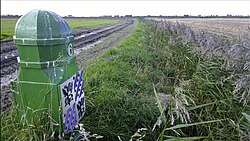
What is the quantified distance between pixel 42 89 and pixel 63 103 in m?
0.22

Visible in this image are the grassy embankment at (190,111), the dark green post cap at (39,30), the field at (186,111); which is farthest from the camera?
the grassy embankment at (190,111)

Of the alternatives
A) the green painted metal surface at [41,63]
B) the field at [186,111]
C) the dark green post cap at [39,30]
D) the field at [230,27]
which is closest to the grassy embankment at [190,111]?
the field at [186,111]

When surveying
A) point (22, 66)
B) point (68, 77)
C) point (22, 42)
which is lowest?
point (68, 77)

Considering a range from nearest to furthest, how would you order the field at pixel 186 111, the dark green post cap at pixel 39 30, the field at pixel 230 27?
1. the field at pixel 186 111
2. the dark green post cap at pixel 39 30
3. the field at pixel 230 27

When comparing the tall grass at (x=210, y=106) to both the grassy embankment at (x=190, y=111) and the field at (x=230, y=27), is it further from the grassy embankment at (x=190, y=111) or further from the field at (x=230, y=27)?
the field at (x=230, y=27)

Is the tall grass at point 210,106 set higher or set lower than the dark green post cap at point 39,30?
lower

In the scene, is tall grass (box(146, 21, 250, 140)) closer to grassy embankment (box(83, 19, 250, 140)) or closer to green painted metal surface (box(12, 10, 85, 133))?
grassy embankment (box(83, 19, 250, 140))

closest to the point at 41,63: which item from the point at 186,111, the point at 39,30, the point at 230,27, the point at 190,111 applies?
the point at 39,30

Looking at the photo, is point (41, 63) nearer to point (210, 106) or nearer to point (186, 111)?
point (186, 111)

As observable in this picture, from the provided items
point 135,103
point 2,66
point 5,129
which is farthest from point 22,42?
point 2,66

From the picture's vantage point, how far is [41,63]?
187cm

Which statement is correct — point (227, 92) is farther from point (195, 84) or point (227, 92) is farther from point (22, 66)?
point (22, 66)

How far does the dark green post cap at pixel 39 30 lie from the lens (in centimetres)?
184

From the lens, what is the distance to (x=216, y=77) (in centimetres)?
259
